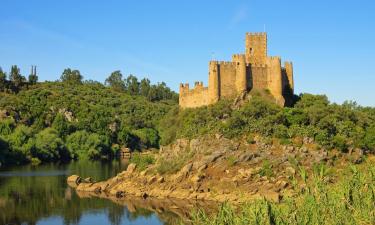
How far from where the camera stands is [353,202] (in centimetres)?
1526

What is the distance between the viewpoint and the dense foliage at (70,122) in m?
75.5

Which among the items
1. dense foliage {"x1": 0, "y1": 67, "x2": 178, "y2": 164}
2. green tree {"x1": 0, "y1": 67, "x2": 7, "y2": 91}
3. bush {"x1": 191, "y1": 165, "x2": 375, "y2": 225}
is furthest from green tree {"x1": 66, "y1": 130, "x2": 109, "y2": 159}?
bush {"x1": 191, "y1": 165, "x2": 375, "y2": 225}

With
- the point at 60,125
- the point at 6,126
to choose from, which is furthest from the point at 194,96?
the point at 60,125

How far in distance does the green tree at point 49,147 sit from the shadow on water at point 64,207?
20407mm

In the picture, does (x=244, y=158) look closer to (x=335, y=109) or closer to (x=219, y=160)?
(x=219, y=160)

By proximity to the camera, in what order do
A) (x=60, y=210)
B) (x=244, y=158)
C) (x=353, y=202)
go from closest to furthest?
(x=353, y=202)
(x=60, y=210)
(x=244, y=158)

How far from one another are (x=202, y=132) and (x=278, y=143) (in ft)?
21.5

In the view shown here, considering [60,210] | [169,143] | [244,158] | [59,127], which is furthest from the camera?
[59,127]

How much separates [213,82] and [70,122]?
47.7 m

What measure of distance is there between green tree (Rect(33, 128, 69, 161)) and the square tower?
1403 inches

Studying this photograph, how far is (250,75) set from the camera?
162 ft

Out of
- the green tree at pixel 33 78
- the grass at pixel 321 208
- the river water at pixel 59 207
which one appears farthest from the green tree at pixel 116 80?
the grass at pixel 321 208

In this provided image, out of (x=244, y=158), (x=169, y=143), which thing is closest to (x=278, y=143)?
(x=244, y=158)

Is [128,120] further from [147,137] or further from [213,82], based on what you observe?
[213,82]
